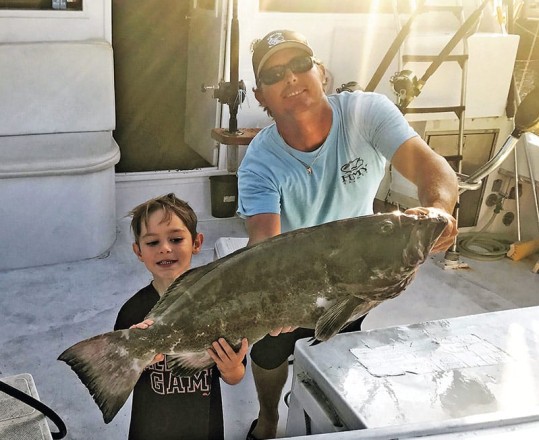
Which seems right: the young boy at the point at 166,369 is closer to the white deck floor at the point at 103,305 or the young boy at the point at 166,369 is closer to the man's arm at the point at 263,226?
the man's arm at the point at 263,226

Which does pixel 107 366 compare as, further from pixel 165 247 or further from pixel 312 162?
pixel 312 162

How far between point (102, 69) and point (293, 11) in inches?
64.3

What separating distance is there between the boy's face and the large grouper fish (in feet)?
1.27

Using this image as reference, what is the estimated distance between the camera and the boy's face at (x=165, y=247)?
175 centimetres

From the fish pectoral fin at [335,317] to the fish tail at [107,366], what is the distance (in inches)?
15.2

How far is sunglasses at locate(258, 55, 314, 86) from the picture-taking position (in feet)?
6.54

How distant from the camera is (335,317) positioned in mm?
1226

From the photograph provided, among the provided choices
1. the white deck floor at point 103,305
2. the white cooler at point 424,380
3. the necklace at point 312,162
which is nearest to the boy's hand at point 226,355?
the white cooler at point 424,380

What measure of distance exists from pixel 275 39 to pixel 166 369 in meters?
1.09

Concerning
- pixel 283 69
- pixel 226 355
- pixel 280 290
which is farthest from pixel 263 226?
pixel 280 290

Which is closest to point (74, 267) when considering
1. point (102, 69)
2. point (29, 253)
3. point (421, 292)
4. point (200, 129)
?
point (29, 253)

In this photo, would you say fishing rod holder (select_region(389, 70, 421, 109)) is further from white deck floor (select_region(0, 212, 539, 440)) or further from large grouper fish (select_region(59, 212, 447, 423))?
large grouper fish (select_region(59, 212, 447, 423))

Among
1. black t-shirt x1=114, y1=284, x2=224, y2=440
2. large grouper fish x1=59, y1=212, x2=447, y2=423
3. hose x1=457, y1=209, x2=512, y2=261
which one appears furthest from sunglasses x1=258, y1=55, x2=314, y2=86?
hose x1=457, y1=209, x2=512, y2=261

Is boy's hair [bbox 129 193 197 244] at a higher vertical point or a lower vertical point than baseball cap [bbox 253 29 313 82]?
lower
